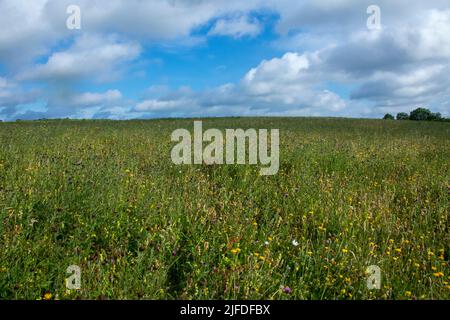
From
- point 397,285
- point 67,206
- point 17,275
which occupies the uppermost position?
point 67,206

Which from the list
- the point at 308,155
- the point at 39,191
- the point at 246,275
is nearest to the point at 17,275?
the point at 39,191

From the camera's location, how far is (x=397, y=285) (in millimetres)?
3033

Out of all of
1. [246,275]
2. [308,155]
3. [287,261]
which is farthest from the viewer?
[308,155]

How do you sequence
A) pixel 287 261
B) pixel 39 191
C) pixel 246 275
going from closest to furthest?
pixel 246 275 → pixel 287 261 → pixel 39 191

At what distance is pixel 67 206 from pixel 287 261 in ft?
7.47

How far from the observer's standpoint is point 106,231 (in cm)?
341

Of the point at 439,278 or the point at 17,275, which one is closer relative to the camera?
the point at 17,275

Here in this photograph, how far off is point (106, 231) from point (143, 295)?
100 cm

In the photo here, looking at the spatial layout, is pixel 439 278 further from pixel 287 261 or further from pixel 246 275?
pixel 246 275

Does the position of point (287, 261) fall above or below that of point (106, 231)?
below

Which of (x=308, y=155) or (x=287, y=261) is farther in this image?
(x=308, y=155)
